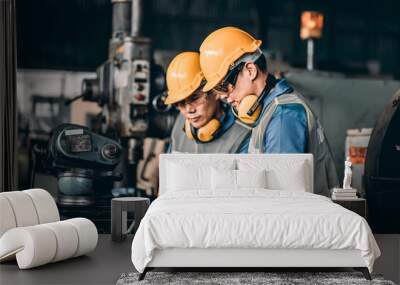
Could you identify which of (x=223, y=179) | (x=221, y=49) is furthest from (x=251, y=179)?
(x=221, y=49)

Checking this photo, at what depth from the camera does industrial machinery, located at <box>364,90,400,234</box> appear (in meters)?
7.16

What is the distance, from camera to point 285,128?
7.01 m

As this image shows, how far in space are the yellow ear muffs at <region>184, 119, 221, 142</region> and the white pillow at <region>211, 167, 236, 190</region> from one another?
0.90 meters

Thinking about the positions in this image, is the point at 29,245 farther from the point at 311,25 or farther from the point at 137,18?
the point at 311,25

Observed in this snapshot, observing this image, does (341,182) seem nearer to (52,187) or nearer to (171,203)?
(171,203)

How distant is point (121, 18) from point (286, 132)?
2141mm

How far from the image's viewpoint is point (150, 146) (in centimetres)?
727

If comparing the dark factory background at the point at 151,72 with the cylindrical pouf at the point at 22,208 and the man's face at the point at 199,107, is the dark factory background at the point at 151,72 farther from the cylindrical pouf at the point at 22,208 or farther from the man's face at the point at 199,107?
the cylindrical pouf at the point at 22,208

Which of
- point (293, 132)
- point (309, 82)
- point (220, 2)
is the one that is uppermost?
point (220, 2)

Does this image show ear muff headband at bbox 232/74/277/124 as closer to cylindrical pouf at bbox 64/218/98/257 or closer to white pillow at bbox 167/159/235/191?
white pillow at bbox 167/159/235/191

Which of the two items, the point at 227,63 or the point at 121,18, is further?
the point at 121,18

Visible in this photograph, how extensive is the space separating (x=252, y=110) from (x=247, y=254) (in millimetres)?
2529

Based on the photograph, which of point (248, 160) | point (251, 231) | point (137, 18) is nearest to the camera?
point (251, 231)

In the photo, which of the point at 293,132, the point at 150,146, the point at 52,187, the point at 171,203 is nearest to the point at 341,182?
the point at 293,132
